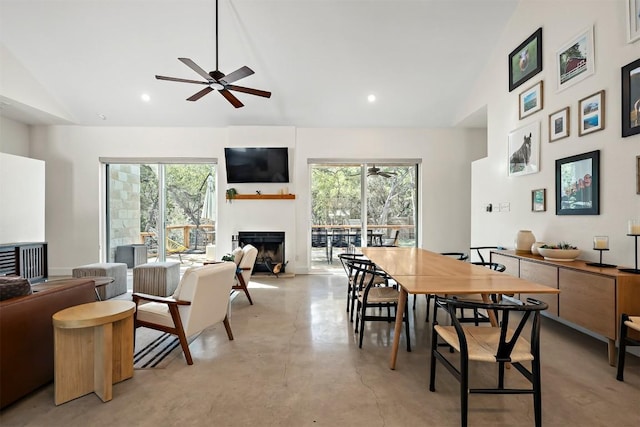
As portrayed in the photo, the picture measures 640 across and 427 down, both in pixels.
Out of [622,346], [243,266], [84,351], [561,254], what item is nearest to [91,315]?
[84,351]

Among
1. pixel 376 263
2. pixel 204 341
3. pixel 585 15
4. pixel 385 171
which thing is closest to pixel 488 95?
pixel 585 15

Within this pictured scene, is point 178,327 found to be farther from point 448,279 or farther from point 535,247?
point 535,247

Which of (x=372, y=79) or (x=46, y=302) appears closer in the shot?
(x=46, y=302)

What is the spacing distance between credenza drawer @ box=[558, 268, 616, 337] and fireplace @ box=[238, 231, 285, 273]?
4.40m

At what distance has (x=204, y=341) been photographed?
9.69 feet

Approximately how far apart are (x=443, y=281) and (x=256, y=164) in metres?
4.58

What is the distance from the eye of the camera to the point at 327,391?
6.91ft

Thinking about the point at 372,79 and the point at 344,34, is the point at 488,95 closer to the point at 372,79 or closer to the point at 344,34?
the point at 372,79

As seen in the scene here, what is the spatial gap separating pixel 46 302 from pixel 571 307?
13.5 feet

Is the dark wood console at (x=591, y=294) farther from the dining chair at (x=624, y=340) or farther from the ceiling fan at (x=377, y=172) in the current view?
the ceiling fan at (x=377, y=172)

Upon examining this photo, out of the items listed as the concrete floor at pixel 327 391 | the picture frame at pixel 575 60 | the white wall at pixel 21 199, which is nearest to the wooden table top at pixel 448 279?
the concrete floor at pixel 327 391

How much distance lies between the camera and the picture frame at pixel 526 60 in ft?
12.7

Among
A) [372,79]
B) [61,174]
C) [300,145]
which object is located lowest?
[61,174]

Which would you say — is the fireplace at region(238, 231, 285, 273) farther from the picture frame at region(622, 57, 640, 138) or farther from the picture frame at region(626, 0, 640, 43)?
the picture frame at region(626, 0, 640, 43)
